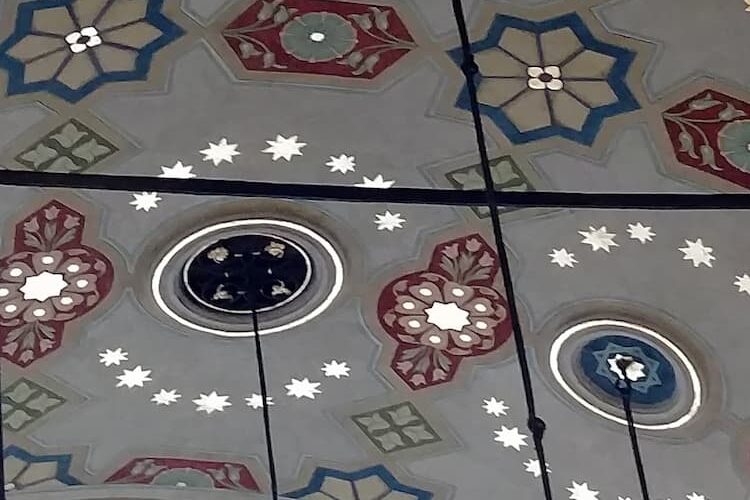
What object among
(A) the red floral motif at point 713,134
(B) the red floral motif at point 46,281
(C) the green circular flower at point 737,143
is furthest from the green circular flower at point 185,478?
(C) the green circular flower at point 737,143

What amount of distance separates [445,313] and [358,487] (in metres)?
2.11

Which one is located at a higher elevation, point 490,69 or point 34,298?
point 490,69

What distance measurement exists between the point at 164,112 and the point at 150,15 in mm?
→ 678

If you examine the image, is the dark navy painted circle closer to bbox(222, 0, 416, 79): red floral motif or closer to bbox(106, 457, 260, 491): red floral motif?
bbox(222, 0, 416, 79): red floral motif

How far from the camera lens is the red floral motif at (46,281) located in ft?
29.7

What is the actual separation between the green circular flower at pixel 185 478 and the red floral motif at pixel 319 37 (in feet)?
13.3

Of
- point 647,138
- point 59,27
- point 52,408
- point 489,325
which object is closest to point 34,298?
point 52,408

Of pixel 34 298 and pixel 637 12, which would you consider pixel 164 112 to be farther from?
pixel 637 12

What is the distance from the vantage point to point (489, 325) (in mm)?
9922

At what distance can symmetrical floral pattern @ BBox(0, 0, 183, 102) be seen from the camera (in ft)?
25.5

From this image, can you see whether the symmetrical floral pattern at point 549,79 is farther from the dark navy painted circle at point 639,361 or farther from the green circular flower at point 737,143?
the dark navy painted circle at point 639,361

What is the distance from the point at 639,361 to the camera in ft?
32.7

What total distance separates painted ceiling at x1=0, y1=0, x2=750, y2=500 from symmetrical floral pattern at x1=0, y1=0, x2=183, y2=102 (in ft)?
0.05

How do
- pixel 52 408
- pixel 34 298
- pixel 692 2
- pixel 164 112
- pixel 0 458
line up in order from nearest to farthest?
pixel 0 458 → pixel 692 2 → pixel 164 112 → pixel 34 298 → pixel 52 408
